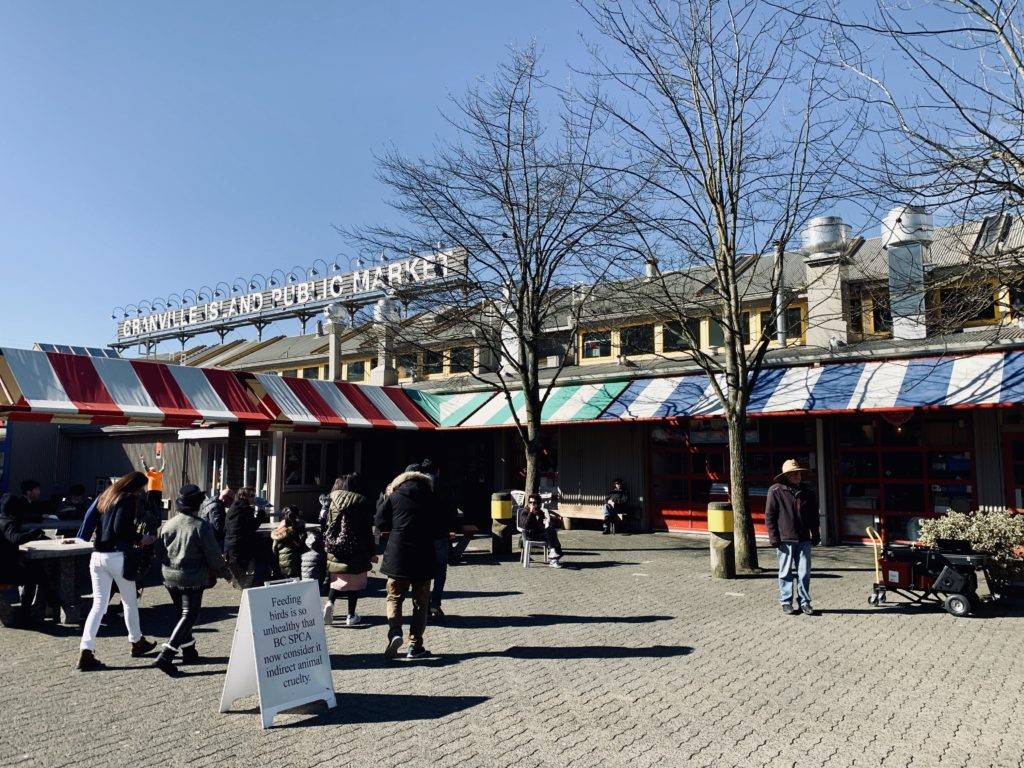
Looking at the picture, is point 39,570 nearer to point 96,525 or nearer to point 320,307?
point 96,525

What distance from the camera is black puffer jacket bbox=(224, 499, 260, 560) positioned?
30.2 feet

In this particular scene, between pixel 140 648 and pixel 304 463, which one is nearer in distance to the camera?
pixel 140 648

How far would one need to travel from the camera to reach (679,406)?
53.1 ft

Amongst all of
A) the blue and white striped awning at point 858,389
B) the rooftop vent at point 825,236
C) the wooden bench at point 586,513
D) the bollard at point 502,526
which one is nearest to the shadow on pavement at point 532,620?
the bollard at point 502,526

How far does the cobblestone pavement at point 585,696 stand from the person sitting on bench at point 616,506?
8588mm

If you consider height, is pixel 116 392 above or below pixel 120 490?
above

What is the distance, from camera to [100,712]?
547 cm

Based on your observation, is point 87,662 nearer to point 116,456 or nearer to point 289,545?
point 289,545

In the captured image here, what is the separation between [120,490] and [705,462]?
13.9 metres

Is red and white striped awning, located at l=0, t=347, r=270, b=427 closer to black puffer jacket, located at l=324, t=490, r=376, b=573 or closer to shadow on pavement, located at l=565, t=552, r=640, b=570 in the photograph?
shadow on pavement, located at l=565, t=552, r=640, b=570

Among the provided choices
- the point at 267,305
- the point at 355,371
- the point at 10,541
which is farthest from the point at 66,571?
the point at 267,305

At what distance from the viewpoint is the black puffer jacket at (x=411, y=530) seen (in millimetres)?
6965

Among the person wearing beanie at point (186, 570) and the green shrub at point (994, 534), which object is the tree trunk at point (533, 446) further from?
the person wearing beanie at point (186, 570)

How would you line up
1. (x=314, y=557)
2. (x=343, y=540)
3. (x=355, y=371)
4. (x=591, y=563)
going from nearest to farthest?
(x=343, y=540) < (x=314, y=557) < (x=591, y=563) < (x=355, y=371)
